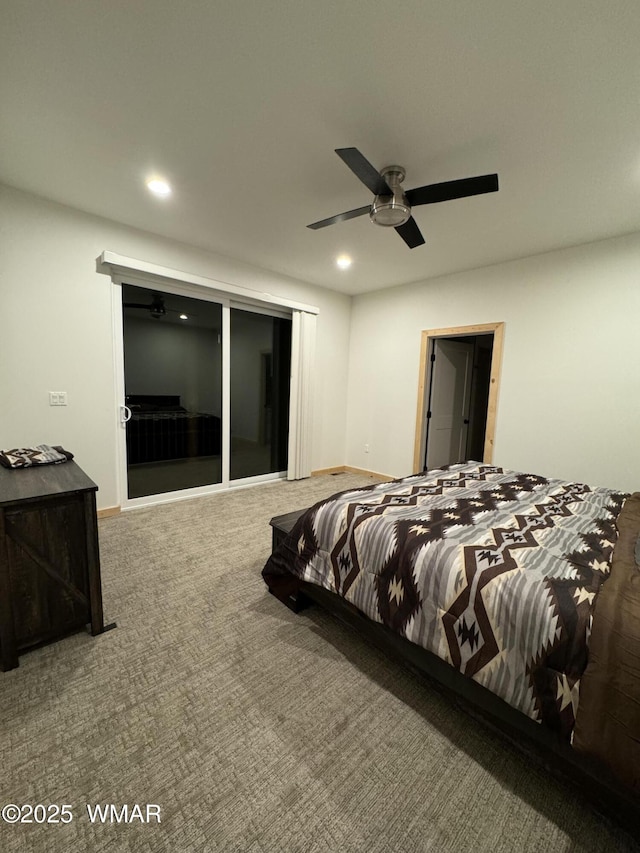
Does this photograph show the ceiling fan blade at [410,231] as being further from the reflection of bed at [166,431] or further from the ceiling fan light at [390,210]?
the reflection of bed at [166,431]

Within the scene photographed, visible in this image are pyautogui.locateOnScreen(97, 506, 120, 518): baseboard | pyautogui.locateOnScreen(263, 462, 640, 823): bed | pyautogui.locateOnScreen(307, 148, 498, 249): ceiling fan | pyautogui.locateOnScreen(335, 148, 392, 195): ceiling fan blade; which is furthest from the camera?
pyautogui.locateOnScreen(97, 506, 120, 518): baseboard

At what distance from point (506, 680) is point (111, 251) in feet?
13.3

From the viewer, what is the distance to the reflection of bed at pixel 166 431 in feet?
11.9

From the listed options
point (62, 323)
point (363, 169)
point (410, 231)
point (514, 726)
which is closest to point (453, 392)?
point (410, 231)

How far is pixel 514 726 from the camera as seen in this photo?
1.17 m

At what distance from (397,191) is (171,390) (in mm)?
2912

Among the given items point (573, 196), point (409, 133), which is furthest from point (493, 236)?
point (409, 133)

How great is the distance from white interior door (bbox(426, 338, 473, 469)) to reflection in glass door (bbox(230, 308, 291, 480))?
6.53ft

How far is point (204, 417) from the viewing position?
4.14 metres

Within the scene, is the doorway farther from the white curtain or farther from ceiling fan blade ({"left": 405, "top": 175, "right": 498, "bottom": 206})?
ceiling fan blade ({"left": 405, "top": 175, "right": 498, "bottom": 206})

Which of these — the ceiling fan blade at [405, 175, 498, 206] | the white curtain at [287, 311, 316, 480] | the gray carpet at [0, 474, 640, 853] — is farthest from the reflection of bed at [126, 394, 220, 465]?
the ceiling fan blade at [405, 175, 498, 206]

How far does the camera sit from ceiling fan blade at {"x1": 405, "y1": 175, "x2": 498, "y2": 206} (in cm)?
179

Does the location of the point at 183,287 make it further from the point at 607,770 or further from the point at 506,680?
the point at 607,770

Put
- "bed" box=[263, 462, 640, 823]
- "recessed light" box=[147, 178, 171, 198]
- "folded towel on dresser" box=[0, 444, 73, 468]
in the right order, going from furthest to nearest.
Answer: "recessed light" box=[147, 178, 171, 198]
"folded towel on dresser" box=[0, 444, 73, 468]
"bed" box=[263, 462, 640, 823]
